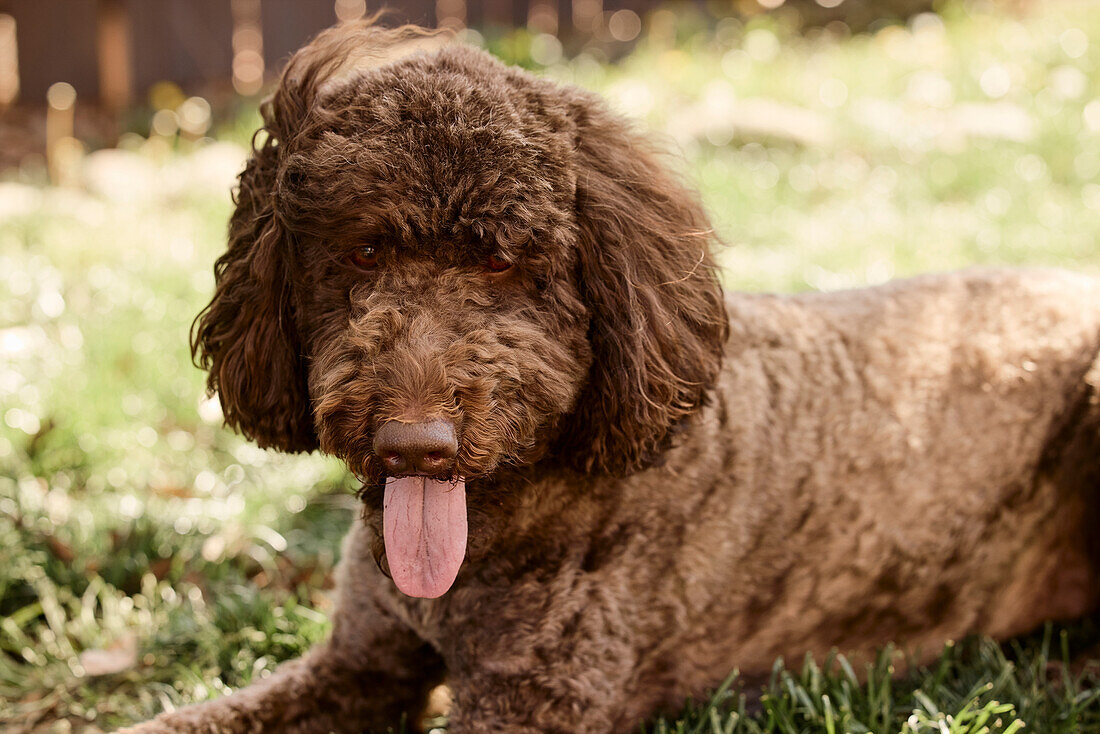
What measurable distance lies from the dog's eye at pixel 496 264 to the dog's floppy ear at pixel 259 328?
1.52ft

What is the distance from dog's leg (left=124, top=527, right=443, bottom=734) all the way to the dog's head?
17.6 inches

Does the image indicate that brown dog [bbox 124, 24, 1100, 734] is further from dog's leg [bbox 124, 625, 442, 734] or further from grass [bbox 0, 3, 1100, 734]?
grass [bbox 0, 3, 1100, 734]

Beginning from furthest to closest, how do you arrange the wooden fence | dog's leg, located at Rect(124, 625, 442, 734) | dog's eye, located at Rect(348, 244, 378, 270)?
the wooden fence < dog's leg, located at Rect(124, 625, 442, 734) < dog's eye, located at Rect(348, 244, 378, 270)

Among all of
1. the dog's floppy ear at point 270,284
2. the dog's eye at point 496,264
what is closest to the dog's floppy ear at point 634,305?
the dog's eye at point 496,264

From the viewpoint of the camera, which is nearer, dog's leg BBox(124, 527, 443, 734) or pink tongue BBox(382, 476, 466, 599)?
pink tongue BBox(382, 476, 466, 599)

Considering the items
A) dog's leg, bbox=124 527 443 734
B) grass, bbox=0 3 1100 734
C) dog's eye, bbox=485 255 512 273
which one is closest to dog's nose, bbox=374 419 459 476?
dog's eye, bbox=485 255 512 273

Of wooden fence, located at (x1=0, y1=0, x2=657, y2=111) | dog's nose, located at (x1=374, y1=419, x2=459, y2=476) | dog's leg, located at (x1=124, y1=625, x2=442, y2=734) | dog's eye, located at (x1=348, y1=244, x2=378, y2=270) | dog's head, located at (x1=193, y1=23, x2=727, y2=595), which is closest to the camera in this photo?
dog's nose, located at (x1=374, y1=419, x2=459, y2=476)

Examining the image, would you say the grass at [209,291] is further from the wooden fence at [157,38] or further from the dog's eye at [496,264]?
the wooden fence at [157,38]

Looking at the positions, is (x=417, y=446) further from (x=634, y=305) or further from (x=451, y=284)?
(x=634, y=305)

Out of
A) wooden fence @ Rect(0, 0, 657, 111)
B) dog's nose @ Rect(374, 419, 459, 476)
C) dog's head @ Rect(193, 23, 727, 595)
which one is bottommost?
dog's nose @ Rect(374, 419, 459, 476)

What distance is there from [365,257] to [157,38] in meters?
9.67

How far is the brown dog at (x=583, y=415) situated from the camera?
6.43ft

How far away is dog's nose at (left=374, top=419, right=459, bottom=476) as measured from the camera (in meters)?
1.77

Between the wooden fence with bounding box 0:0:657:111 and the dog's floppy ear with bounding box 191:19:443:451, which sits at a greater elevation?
the wooden fence with bounding box 0:0:657:111
